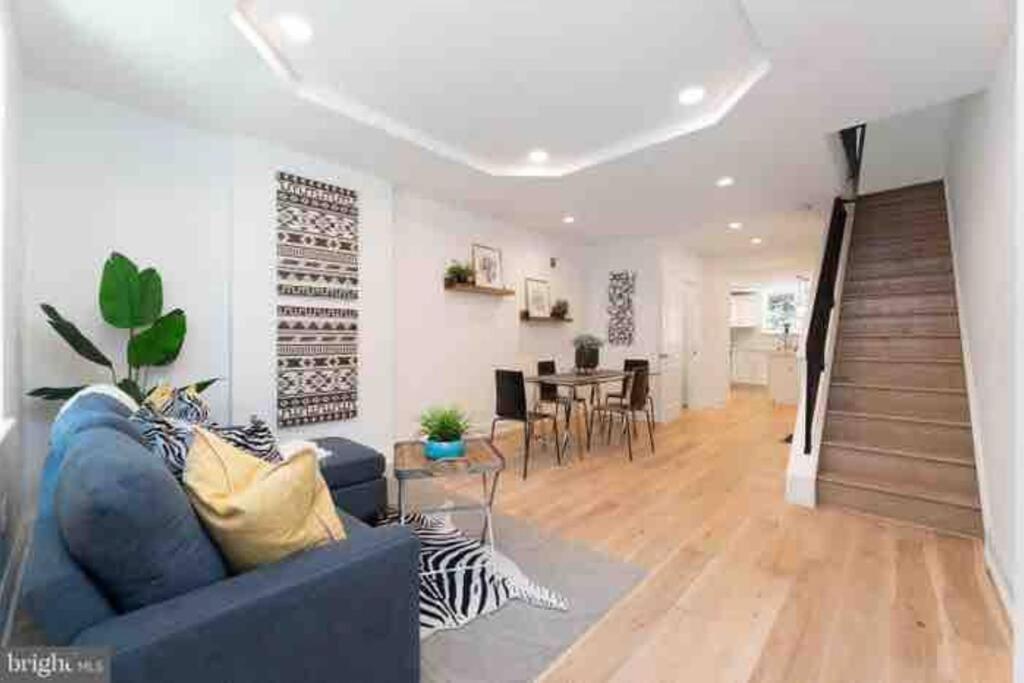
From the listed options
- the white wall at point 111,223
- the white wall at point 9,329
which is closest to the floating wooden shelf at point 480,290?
the white wall at point 111,223

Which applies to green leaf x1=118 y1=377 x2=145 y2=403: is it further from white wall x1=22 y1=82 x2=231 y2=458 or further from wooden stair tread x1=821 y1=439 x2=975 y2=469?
wooden stair tread x1=821 y1=439 x2=975 y2=469

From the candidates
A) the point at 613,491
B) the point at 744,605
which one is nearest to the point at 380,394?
the point at 613,491

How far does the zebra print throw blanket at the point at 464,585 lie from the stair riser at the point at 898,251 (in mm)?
4757

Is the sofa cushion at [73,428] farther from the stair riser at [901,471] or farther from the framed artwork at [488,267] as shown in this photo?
the stair riser at [901,471]

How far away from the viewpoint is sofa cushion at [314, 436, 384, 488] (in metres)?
2.54

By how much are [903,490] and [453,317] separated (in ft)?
12.6

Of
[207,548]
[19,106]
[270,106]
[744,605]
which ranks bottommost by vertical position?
[744,605]

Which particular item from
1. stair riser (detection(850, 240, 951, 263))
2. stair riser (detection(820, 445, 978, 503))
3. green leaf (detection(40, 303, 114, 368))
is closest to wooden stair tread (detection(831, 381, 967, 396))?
stair riser (detection(820, 445, 978, 503))

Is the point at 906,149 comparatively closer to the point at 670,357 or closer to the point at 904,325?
the point at 904,325

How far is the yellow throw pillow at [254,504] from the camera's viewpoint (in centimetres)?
116

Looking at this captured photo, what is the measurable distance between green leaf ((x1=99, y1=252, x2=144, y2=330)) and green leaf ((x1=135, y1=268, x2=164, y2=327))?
0.01 meters

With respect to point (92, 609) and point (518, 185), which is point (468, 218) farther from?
point (92, 609)

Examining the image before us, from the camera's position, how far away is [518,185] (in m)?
4.20

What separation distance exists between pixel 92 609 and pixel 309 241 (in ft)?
9.79
